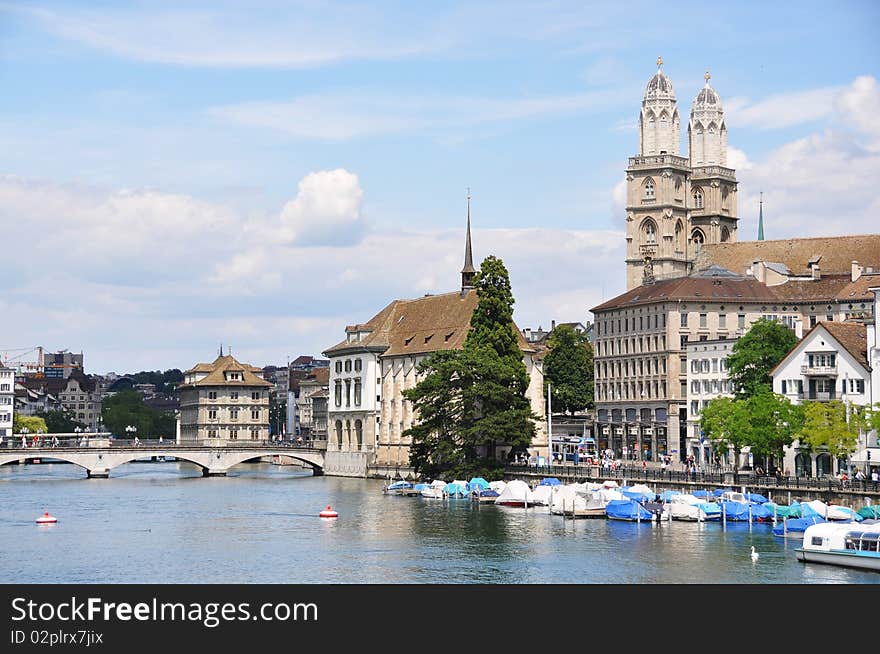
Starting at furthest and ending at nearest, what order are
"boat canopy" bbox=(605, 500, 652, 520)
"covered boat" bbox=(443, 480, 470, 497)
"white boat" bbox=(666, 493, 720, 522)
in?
"covered boat" bbox=(443, 480, 470, 497), "boat canopy" bbox=(605, 500, 652, 520), "white boat" bbox=(666, 493, 720, 522)

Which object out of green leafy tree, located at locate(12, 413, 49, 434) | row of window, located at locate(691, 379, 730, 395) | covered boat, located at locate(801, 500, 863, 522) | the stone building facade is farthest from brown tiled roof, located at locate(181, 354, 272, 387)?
covered boat, located at locate(801, 500, 863, 522)

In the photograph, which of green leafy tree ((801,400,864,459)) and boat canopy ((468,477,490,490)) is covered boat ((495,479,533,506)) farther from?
green leafy tree ((801,400,864,459))

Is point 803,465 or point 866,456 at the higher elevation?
point 866,456

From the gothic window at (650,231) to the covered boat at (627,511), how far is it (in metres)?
81.2

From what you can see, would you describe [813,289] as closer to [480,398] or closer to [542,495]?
[480,398]

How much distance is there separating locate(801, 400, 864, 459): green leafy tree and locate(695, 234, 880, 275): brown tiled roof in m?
51.4

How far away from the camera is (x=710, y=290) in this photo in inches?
4993

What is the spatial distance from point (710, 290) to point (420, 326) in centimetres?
2582

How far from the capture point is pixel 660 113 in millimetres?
161000

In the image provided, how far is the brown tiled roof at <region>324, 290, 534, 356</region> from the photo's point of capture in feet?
438

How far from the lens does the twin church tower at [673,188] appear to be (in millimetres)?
158625

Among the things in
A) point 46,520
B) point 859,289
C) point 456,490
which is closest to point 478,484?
point 456,490
